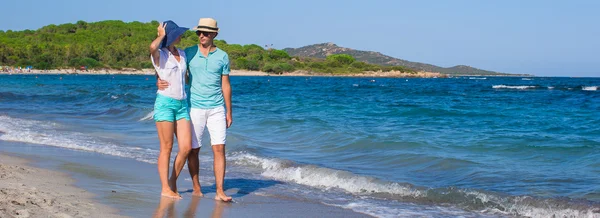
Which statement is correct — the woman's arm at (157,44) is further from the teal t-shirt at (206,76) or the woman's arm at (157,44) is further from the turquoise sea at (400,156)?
the turquoise sea at (400,156)

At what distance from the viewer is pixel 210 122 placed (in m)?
5.84

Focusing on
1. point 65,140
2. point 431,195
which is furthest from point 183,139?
point 65,140

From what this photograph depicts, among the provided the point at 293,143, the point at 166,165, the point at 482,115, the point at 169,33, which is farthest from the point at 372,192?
the point at 482,115

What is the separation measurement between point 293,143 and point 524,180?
5.36 metres

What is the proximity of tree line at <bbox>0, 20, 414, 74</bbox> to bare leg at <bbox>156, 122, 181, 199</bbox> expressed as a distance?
258 ft

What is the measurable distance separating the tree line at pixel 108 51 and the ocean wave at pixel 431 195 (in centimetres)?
7658

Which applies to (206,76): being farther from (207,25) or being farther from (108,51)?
(108,51)

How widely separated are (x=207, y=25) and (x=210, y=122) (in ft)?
2.86

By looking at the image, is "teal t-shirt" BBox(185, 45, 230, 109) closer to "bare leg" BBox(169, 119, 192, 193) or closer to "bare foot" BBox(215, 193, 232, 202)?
"bare leg" BBox(169, 119, 192, 193)

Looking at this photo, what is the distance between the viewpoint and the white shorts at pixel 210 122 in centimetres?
580

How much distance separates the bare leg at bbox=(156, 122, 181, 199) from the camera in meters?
5.64

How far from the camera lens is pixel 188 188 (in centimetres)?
671

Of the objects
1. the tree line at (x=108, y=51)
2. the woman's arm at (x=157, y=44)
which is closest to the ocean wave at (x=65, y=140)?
the woman's arm at (x=157, y=44)

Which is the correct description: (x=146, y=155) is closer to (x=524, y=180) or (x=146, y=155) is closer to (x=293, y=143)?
(x=293, y=143)
